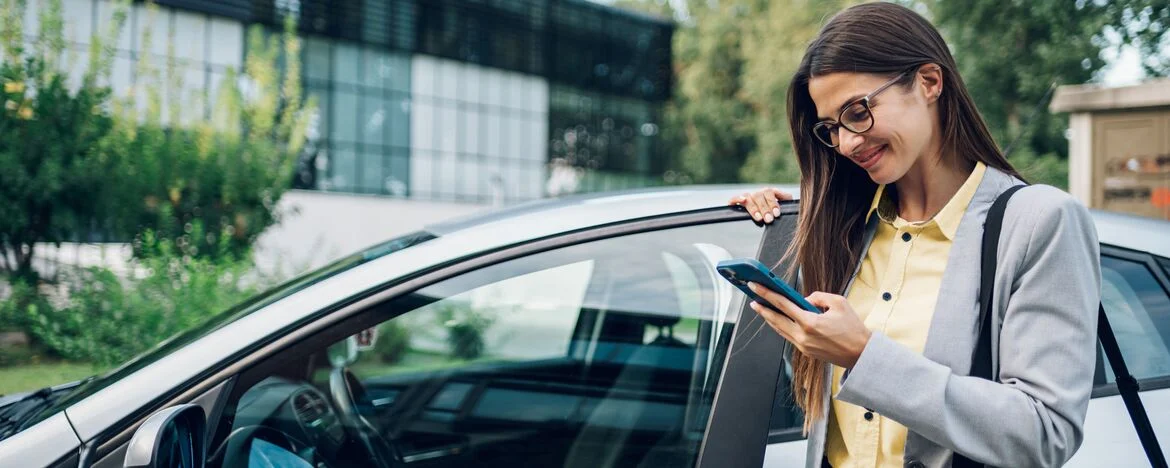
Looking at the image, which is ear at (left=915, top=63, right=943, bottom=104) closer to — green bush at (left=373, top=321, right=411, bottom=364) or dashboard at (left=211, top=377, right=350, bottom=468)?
dashboard at (left=211, top=377, right=350, bottom=468)

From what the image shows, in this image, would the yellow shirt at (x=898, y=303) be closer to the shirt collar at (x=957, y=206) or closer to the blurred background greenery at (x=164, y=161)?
the shirt collar at (x=957, y=206)

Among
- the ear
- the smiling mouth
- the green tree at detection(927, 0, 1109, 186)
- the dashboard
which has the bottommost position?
the dashboard

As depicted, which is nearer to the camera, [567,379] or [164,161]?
[567,379]

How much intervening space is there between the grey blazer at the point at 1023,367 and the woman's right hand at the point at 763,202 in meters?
0.60

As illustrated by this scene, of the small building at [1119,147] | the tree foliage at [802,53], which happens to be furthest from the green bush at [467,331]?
the small building at [1119,147]

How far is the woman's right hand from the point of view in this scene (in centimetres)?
170

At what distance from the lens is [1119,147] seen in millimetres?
6414

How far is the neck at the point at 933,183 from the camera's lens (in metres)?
1.29

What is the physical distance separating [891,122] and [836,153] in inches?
8.3

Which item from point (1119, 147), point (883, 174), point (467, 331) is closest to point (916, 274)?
point (883, 174)

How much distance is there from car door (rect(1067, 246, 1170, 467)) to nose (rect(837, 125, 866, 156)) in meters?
0.70

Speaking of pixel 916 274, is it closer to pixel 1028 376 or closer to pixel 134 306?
pixel 1028 376

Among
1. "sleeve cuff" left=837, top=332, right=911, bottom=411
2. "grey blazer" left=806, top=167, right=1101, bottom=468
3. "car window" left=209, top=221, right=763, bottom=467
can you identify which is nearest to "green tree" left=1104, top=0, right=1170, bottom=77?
"car window" left=209, top=221, right=763, bottom=467

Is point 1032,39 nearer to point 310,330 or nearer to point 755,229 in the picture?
point 755,229
